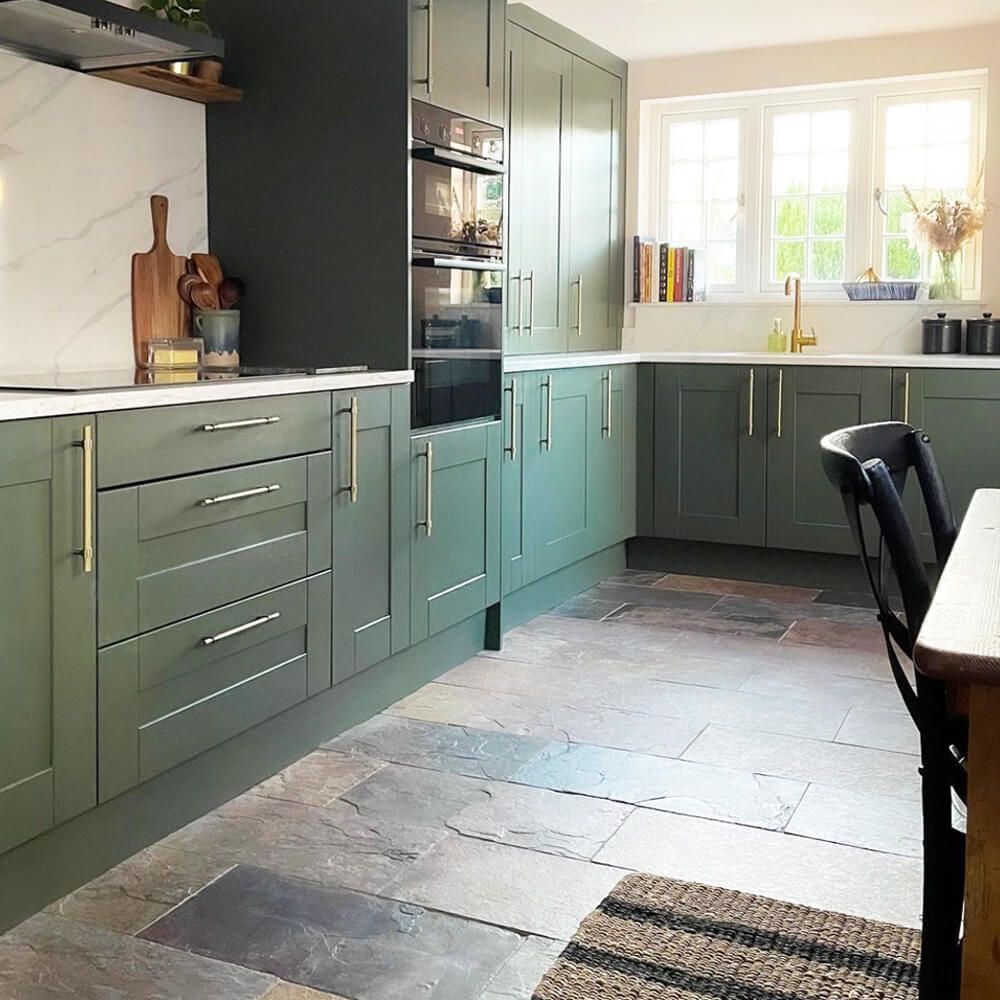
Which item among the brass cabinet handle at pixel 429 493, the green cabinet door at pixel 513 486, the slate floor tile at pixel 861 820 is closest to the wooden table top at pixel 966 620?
the slate floor tile at pixel 861 820

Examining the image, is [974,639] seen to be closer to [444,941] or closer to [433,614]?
[444,941]

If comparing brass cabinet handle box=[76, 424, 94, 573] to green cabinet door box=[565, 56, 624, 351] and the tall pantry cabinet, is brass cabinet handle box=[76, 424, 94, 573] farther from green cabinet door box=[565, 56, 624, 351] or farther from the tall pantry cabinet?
green cabinet door box=[565, 56, 624, 351]

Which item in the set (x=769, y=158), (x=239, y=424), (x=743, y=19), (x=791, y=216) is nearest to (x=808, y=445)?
(x=791, y=216)

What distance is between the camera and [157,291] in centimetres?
346

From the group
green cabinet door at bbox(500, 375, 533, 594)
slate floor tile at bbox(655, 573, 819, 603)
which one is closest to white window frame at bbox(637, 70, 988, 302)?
slate floor tile at bbox(655, 573, 819, 603)

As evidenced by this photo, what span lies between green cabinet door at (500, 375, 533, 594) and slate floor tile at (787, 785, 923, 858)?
1.51 m

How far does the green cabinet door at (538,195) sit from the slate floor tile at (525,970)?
8.89ft

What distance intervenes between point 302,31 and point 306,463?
4.14ft

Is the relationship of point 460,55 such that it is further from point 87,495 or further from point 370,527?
point 87,495

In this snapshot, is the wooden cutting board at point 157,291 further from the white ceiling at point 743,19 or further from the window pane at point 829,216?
the window pane at point 829,216

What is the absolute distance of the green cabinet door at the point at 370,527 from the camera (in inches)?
123

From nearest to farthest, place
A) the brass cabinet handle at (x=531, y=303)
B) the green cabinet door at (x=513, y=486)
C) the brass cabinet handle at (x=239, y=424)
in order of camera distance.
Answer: the brass cabinet handle at (x=239, y=424) → the green cabinet door at (x=513, y=486) → the brass cabinet handle at (x=531, y=303)

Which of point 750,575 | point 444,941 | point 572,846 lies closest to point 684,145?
point 750,575

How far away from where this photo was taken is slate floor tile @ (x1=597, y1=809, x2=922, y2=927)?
2.35 meters
